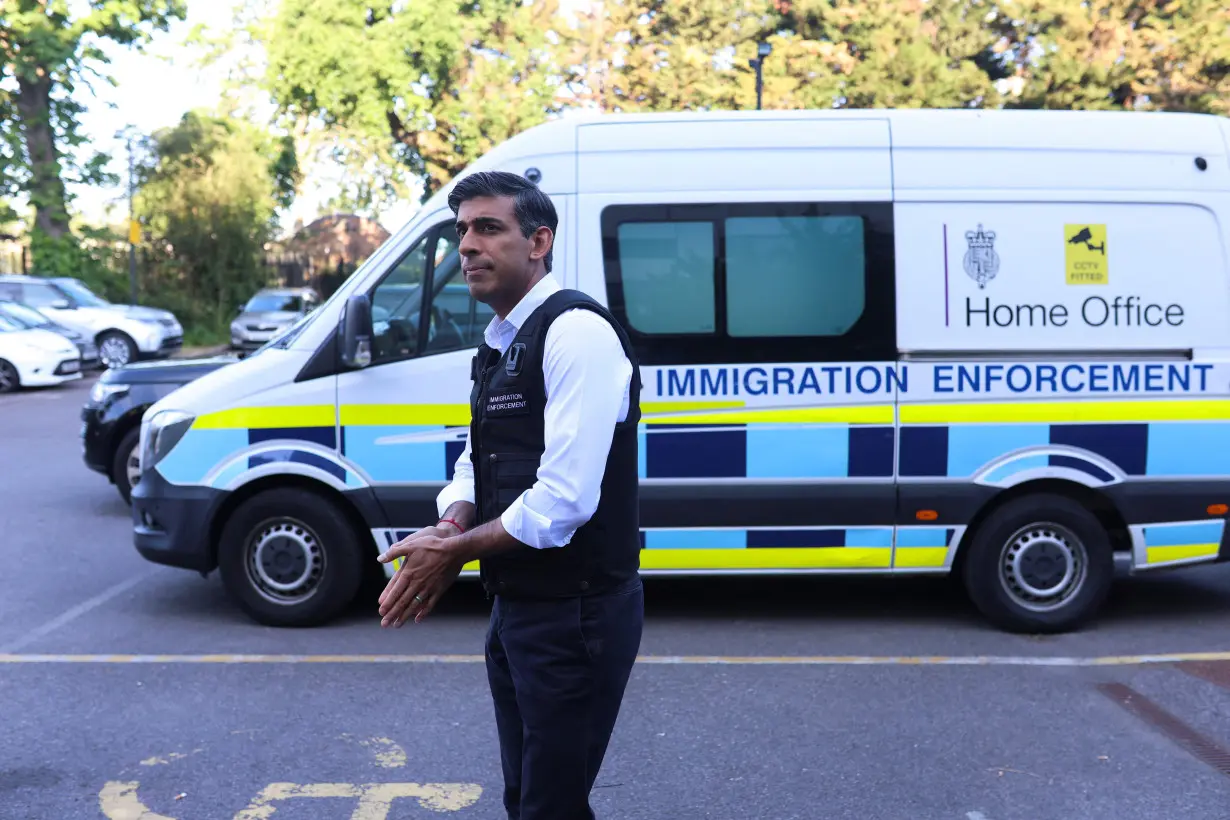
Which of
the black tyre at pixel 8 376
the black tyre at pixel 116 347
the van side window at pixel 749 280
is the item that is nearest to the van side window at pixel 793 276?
the van side window at pixel 749 280

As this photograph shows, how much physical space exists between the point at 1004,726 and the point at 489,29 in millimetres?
35599

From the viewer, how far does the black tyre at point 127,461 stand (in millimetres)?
9500

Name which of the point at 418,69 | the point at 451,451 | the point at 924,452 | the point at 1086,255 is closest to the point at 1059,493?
the point at 924,452

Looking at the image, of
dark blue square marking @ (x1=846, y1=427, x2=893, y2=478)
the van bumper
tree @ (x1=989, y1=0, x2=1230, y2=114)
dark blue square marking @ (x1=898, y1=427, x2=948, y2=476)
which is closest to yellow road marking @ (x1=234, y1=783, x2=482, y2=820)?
the van bumper

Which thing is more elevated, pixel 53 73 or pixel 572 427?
pixel 53 73

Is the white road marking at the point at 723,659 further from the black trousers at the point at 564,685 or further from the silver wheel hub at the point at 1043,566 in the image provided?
the black trousers at the point at 564,685

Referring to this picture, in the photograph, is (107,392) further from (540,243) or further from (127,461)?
(540,243)

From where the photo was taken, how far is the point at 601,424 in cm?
249

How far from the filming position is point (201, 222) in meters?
34.6

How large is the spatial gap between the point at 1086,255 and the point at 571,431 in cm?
426

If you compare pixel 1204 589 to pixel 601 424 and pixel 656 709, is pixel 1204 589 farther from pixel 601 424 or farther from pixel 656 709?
pixel 601 424

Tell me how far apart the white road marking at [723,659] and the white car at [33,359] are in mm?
14781

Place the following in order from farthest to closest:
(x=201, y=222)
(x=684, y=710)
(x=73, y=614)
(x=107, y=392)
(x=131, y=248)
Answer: (x=201, y=222) < (x=131, y=248) < (x=107, y=392) < (x=73, y=614) < (x=684, y=710)

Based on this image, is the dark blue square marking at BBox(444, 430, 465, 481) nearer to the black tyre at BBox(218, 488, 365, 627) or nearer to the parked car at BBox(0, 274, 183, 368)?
the black tyre at BBox(218, 488, 365, 627)
